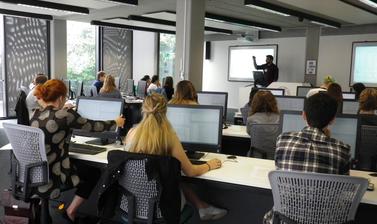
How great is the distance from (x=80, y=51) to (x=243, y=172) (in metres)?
9.40

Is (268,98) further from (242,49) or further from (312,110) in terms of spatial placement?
(242,49)

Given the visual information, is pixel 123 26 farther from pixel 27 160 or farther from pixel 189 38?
pixel 27 160

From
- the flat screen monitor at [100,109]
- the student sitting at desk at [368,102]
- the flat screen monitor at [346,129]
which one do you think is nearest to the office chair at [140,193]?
the flat screen monitor at [100,109]

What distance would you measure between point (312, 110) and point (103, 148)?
6.35ft

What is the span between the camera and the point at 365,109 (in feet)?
12.6

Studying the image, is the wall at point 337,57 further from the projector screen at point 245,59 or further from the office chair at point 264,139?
the office chair at point 264,139

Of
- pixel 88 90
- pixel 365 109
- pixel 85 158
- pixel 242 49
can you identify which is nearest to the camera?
→ pixel 85 158

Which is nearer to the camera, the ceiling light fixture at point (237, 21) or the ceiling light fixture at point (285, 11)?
the ceiling light fixture at point (285, 11)

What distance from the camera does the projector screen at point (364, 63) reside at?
10539 mm

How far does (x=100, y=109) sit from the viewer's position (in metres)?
3.45

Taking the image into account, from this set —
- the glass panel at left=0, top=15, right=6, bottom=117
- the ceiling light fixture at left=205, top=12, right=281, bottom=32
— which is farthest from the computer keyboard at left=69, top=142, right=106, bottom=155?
the glass panel at left=0, top=15, right=6, bottom=117

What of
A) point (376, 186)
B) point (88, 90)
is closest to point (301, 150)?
point (376, 186)

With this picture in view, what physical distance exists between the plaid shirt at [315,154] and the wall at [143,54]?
1103 centimetres

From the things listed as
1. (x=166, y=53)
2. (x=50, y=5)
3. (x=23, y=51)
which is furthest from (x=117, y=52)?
(x=50, y=5)
